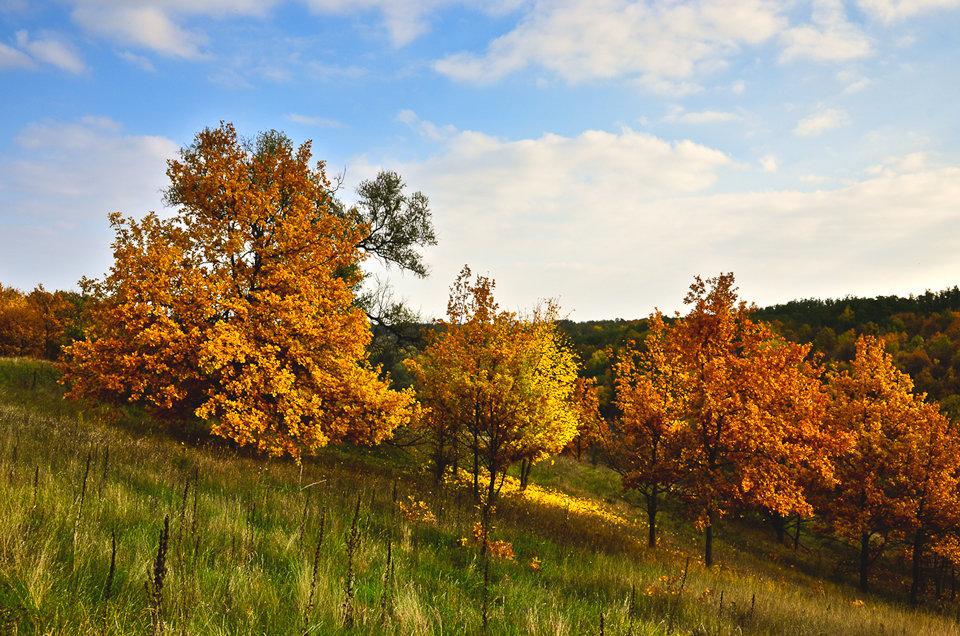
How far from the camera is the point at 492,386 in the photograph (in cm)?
1495

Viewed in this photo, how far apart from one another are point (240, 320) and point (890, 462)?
97.6ft

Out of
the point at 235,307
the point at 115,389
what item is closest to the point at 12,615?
the point at 235,307

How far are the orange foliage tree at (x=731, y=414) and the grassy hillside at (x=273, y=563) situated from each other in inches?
123

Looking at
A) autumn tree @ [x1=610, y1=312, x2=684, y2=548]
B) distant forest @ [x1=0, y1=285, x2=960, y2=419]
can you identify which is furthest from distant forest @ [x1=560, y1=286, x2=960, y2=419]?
autumn tree @ [x1=610, y1=312, x2=684, y2=548]

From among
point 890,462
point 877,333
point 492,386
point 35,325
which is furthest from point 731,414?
point 877,333

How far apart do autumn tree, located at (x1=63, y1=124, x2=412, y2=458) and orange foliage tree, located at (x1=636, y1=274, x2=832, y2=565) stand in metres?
9.33

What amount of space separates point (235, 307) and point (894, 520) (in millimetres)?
31149

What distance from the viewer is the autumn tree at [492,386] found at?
603 inches

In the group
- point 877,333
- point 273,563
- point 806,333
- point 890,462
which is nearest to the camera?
point 273,563

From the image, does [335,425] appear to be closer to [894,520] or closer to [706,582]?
[706,582]

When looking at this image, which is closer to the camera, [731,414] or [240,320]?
[240,320]

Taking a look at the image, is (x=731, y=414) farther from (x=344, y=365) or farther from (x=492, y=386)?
(x=344, y=365)

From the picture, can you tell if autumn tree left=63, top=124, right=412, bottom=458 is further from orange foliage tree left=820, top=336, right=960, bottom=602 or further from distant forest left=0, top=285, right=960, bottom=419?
orange foliage tree left=820, top=336, right=960, bottom=602

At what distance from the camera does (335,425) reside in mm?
15000
